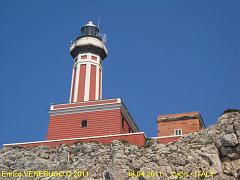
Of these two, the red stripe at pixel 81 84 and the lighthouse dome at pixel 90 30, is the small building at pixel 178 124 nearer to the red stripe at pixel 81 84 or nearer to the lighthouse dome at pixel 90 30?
the red stripe at pixel 81 84

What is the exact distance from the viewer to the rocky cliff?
1337 inches

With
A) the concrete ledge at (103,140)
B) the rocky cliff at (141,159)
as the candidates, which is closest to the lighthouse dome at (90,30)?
the concrete ledge at (103,140)

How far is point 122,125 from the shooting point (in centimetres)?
4225

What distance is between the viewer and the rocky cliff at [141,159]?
34.0 meters

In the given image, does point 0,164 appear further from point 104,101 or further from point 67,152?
point 104,101

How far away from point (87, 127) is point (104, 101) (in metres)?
2.69

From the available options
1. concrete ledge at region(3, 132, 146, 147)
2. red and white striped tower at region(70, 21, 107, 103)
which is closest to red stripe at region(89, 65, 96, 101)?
red and white striped tower at region(70, 21, 107, 103)

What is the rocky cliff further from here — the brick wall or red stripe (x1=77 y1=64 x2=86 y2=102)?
red stripe (x1=77 y1=64 x2=86 y2=102)

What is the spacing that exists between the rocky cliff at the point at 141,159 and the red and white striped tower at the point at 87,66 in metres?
7.44

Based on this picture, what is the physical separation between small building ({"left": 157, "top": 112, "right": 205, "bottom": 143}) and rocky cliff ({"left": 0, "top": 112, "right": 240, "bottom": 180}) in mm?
5419

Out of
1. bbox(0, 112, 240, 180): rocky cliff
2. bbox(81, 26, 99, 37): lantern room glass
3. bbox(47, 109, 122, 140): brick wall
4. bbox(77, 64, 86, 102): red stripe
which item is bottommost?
bbox(0, 112, 240, 180): rocky cliff

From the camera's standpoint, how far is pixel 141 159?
35.4 meters

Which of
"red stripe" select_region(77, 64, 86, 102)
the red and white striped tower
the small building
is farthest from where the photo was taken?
the red and white striped tower

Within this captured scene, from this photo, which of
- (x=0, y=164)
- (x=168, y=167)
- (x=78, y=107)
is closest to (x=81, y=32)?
(x=78, y=107)
